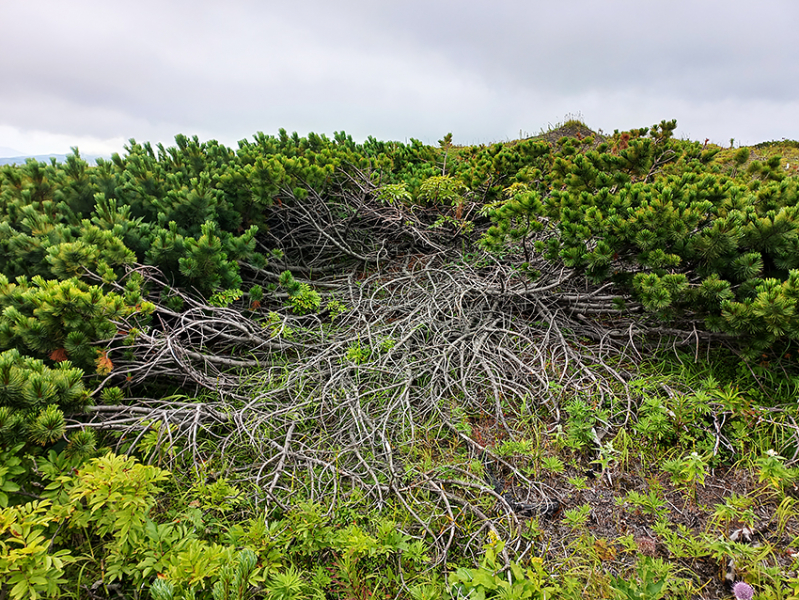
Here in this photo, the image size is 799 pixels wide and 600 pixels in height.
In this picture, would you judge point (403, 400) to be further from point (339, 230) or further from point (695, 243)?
point (339, 230)

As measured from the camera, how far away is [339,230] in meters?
5.05

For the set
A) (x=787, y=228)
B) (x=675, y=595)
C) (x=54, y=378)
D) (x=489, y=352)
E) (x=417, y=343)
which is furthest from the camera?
(x=417, y=343)

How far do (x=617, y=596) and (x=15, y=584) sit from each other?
7.95ft

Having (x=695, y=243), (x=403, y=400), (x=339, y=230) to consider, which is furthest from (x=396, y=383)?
(x=339, y=230)

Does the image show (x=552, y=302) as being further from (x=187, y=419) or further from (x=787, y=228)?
(x=187, y=419)

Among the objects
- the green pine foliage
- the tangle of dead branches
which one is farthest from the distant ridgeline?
the tangle of dead branches

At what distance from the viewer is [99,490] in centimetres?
174

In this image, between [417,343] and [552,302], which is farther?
[552,302]

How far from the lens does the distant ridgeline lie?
8.39ft

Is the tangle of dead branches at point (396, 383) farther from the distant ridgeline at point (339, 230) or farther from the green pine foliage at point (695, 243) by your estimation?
the green pine foliage at point (695, 243)

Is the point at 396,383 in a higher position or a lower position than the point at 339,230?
lower

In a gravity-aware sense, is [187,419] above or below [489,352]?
below

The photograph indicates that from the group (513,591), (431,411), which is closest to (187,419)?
(431,411)

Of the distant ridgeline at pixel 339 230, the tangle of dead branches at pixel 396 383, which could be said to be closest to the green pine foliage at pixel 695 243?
the distant ridgeline at pixel 339 230
